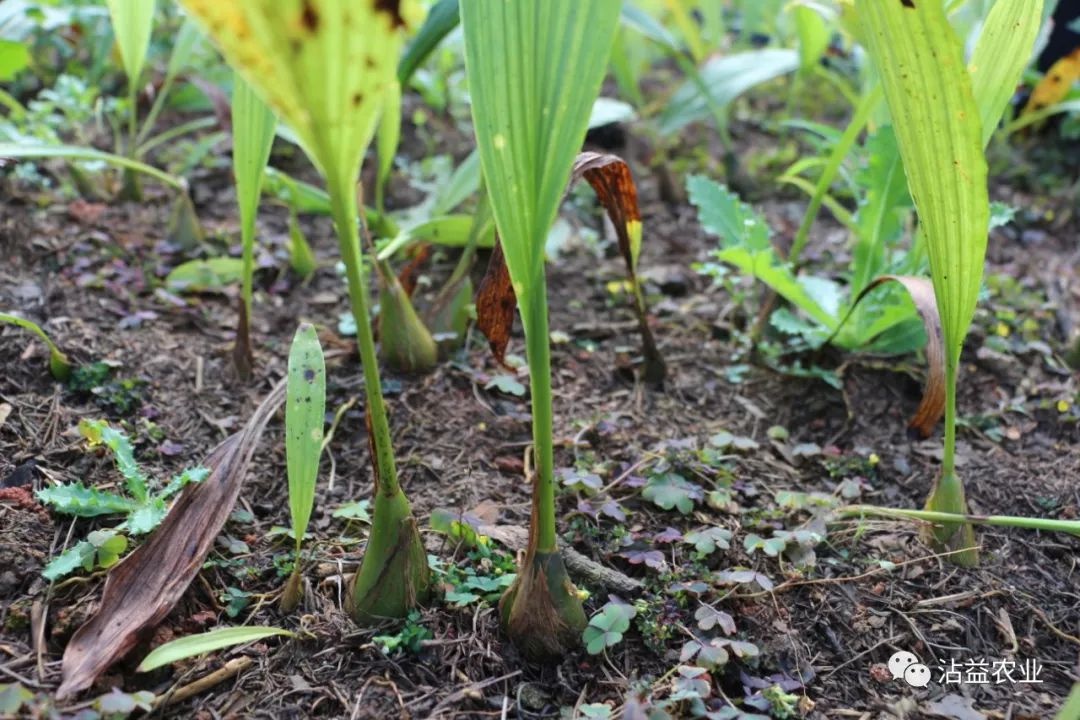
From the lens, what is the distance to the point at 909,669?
816 mm

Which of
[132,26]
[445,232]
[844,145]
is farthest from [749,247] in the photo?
[132,26]

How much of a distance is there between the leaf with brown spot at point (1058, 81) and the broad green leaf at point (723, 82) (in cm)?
49

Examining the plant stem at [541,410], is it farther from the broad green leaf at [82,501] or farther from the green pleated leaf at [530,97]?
the broad green leaf at [82,501]

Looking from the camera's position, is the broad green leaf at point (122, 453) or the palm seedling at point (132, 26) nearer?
the broad green leaf at point (122, 453)

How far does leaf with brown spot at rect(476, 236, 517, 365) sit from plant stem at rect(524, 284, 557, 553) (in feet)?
0.38

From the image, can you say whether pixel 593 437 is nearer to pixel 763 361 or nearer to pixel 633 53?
pixel 763 361

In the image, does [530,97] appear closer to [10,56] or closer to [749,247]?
[749,247]

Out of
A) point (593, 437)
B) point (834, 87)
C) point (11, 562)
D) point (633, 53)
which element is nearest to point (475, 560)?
point (593, 437)

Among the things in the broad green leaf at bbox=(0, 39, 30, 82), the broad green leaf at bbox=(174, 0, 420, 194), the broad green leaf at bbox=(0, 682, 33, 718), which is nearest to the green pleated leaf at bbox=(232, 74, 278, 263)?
the broad green leaf at bbox=(174, 0, 420, 194)

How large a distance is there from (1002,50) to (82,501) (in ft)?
3.36

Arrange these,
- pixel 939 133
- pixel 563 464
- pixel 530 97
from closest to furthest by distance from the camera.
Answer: pixel 530 97 < pixel 939 133 < pixel 563 464

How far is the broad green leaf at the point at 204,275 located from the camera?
134cm

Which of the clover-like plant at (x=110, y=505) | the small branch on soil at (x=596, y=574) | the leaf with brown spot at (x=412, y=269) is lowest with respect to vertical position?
the small branch on soil at (x=596, y=574)

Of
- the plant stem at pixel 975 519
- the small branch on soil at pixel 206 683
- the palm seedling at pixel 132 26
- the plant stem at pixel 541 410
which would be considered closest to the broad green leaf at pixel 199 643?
the small branch on soil at pixel 206 683
